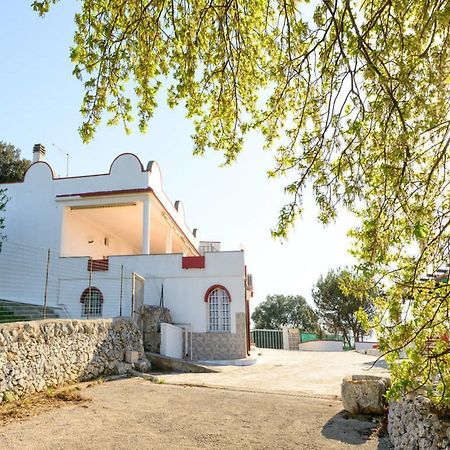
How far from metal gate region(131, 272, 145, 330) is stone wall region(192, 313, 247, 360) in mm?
3073

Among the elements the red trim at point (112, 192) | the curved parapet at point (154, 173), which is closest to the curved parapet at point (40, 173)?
the red trim at point (112, 192)

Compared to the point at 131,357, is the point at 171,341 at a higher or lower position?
higher

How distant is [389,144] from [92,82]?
3307 mm

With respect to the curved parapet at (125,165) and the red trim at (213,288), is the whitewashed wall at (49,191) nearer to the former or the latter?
the curved parapet at (125,165)

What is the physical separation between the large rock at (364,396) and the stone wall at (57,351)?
19.0 ft

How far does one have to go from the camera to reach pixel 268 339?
28.6m

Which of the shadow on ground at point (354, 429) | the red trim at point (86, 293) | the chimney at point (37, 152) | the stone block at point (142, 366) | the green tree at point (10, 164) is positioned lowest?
the shadow on ground at point (354, 429)

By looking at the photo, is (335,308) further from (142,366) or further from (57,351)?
(57,351)

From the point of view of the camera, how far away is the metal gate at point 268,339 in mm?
28172

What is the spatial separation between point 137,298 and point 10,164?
62.2ft

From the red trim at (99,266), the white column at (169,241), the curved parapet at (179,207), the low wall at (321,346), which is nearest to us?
the red trim at (99,266)

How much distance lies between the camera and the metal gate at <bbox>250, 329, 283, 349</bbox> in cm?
2817

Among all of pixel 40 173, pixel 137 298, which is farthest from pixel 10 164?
pixel 137 298

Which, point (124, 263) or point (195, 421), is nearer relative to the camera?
point (195, 421)
